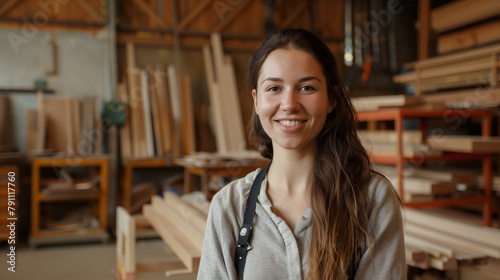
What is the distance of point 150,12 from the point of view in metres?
6.53

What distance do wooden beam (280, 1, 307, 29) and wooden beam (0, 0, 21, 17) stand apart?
147 inches

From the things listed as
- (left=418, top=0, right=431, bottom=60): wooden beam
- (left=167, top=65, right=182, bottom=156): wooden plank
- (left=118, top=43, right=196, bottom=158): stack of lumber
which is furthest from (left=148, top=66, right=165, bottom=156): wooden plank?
(left=418, top=0, right=431, bottom=60): wooden beam

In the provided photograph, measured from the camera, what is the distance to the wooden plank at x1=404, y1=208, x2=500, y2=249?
104 inches

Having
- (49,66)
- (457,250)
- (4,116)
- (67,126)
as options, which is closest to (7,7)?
(49,66)

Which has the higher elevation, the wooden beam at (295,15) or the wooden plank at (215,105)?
the wooden beam at (295,15)

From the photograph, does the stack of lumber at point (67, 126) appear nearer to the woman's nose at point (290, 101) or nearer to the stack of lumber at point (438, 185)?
the stack of lumber at point (438, 185)

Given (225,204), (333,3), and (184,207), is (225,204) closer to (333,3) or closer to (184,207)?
(184,207)

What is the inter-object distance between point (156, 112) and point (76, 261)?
2173mm

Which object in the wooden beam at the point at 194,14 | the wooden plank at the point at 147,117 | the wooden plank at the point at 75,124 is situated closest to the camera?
the wooden plank at the point at 75,124

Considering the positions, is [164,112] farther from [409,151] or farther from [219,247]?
[219,247]

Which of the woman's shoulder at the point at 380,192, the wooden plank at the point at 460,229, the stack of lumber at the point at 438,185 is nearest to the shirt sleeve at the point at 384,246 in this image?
the woman's shoulder at the point at 380,192

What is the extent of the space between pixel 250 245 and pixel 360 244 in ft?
1.22

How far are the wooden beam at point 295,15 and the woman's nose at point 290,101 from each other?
5875 millimetres

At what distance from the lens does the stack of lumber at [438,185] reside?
161 inches
